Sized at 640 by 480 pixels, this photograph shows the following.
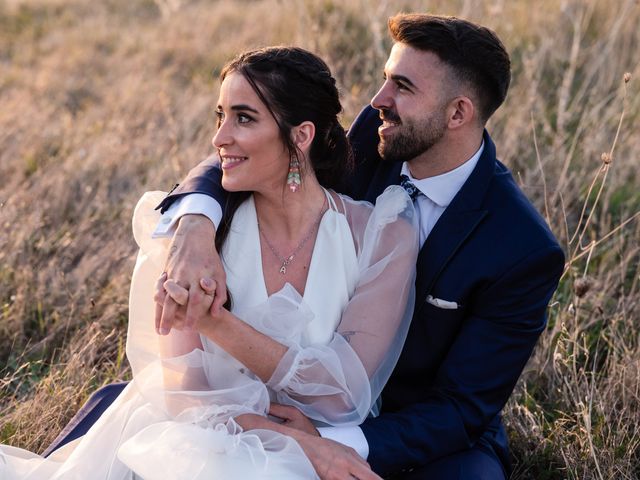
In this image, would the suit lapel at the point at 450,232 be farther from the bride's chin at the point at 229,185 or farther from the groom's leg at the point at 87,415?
the groom's leg at the point at 87,415

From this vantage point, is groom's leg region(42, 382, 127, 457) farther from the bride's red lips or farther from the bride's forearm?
the bride's red lips

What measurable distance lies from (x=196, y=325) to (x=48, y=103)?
4.84 meters

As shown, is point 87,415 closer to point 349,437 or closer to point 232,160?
point 349,437

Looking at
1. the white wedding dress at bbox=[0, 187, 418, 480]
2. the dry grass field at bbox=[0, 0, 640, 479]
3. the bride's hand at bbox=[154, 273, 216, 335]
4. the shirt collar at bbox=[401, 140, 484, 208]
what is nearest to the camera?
the bride's hand at bbox=[154, 273, 216, 335]

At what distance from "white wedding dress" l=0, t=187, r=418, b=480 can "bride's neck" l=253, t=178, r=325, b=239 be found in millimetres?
46

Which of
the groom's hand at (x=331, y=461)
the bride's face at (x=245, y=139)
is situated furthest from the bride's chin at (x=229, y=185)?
the groom's hand at (x=331, y=461)

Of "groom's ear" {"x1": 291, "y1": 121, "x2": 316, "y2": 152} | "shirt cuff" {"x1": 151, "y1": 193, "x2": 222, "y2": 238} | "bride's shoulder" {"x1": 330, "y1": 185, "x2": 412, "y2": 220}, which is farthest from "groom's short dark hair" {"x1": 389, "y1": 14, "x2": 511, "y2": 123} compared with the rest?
"shirt cuff" {"x1": 151, "y1": 193, "x2": 222, "y2": 238}

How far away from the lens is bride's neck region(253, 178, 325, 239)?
3.03 meters

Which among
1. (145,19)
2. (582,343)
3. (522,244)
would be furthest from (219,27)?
(522,244)

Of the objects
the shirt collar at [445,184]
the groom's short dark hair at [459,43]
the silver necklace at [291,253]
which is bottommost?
the silver necklace at [291,253]

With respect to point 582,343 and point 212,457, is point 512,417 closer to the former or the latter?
point 582,343

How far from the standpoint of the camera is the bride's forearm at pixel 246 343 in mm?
2646

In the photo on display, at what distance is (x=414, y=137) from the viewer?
10.3 ft

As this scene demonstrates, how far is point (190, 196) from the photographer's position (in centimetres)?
293
